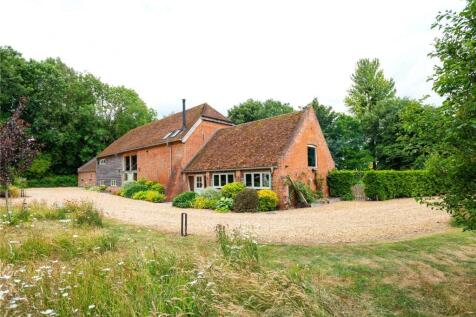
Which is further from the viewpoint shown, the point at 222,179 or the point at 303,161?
the point at 222,179

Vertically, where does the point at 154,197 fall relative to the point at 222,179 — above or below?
below

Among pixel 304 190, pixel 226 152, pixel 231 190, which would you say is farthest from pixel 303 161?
pixel 226 152

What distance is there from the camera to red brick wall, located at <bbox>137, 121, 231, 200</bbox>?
1016 inches

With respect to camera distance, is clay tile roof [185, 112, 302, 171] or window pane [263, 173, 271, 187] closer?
window pane [263, 173, 271, 187]

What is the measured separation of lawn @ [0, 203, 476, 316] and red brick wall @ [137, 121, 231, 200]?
17653mm

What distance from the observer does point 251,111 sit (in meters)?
43.7

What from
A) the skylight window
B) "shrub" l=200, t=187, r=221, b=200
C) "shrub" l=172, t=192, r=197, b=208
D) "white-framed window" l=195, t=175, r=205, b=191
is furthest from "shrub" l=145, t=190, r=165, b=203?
the skylight window

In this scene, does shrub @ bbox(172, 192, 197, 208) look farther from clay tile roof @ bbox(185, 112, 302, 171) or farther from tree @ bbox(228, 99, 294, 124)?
tree @ bbox(228, 99, 294, 124)

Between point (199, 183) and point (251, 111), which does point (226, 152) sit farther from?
point (251, 111)

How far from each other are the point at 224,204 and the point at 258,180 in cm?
332

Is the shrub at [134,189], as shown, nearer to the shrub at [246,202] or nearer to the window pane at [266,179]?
the window pane at [266,179]

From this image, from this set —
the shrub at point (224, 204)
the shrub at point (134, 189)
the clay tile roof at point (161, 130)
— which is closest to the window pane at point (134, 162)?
the clay tile roof at point (161, 130)

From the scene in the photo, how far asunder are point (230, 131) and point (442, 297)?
76.8 feet

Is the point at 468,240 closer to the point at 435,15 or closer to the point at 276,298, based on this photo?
the point at 435,15
